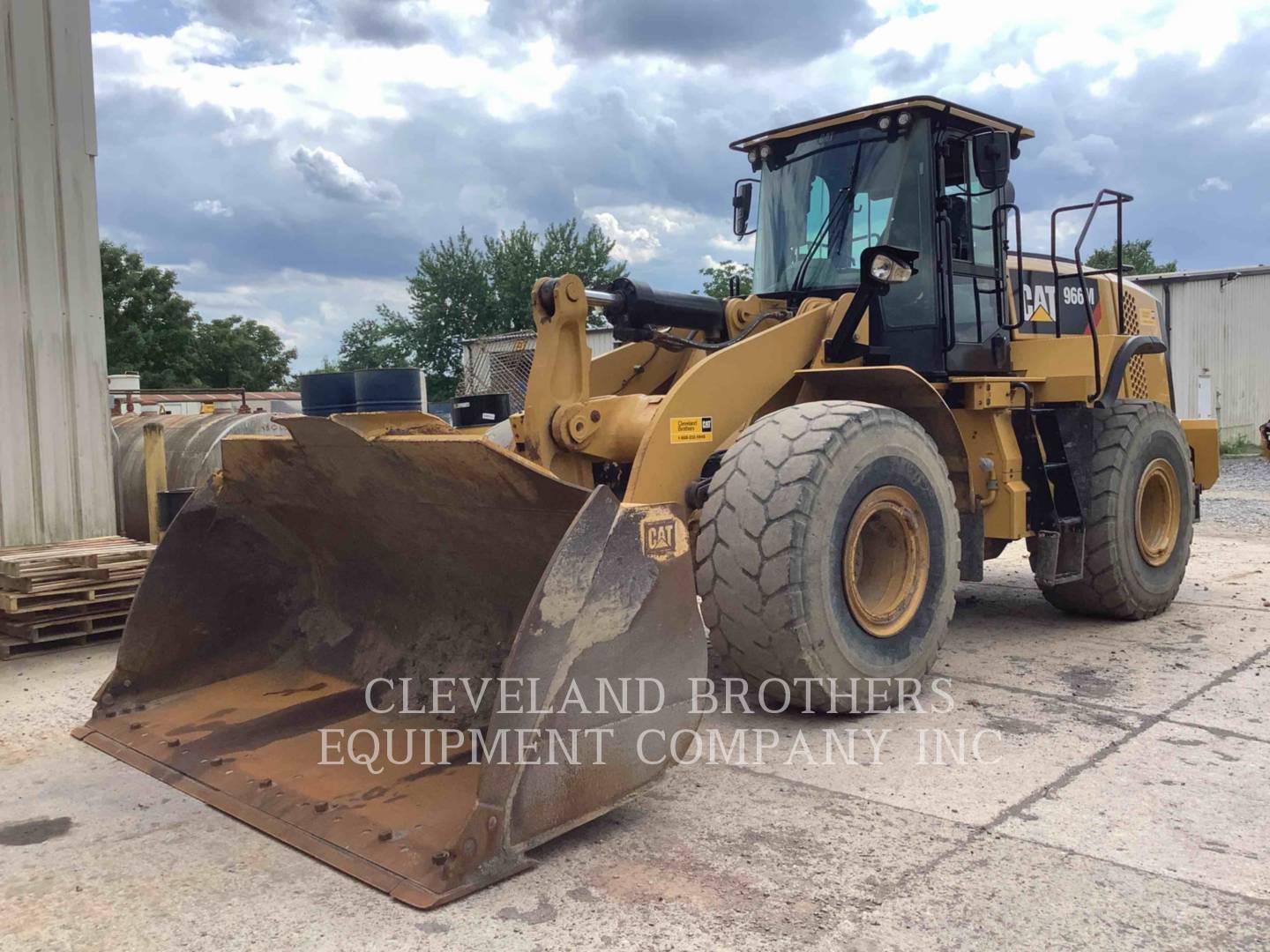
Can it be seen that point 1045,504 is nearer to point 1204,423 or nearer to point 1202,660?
point 1202,660

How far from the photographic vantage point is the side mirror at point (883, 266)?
4984 mm

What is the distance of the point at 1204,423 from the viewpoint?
25.3ft

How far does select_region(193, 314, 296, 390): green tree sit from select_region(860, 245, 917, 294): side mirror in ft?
122

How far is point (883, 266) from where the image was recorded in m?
5.01

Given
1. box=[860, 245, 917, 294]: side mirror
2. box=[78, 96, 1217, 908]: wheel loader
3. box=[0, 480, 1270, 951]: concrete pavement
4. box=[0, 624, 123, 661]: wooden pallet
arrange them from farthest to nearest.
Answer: box=[0, 624, 123, 661]: wooden pallet < box=[860, 245, 917, 294]: side mirror < box=[78, 96, 1217, 908]: wheel loader < box=[0, 480, 1270, 951]: concrete pavement

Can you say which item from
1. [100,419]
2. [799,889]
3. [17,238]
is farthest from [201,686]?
[17,238]

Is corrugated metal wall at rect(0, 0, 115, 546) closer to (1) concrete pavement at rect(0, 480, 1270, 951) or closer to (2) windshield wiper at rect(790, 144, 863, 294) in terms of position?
(1) concrete pavement at rect(0, 480, 1270, 951)

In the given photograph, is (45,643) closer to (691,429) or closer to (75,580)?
(75,580)

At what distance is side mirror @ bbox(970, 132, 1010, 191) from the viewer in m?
5.28

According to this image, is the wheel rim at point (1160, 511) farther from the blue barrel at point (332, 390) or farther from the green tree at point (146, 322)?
the green tree at point (146, 322)

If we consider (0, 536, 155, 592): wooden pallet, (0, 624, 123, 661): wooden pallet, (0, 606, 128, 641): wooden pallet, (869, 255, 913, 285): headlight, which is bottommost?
(0, 624, 123, 661): wooden pallet

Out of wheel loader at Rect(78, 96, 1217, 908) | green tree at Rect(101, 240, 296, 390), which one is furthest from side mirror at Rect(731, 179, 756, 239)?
green tree at Rect(101, 240, 296, 390)

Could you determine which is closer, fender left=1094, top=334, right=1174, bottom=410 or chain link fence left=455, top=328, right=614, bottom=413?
fender left=1094, top=334, right=1174, bottom=410

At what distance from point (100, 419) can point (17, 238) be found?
1234 millimetres
